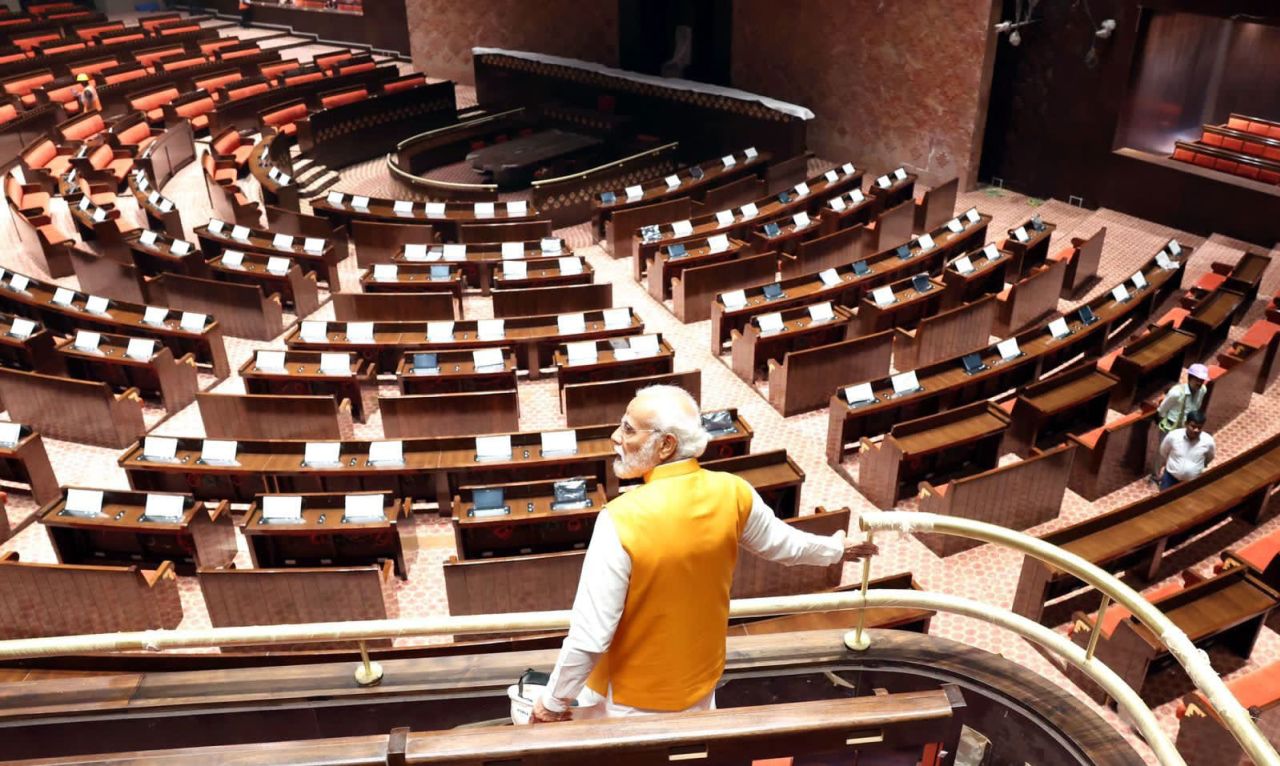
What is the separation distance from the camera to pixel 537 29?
631 inches

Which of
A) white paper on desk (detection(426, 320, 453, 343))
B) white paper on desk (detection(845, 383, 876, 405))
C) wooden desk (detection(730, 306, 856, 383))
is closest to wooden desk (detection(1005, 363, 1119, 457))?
white paper on desk (detection(845, 383, 876, 405))

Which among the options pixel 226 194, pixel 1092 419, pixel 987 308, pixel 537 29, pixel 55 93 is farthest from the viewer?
pixel 537 29

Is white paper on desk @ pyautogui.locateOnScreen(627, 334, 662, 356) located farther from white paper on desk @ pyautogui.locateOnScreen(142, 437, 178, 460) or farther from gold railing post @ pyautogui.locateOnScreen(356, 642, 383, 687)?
gold railing post @ pyautogui.locateOnScreen(356, 642, 383, 687)

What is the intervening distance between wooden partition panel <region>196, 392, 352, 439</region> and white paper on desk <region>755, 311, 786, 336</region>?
3211 millimetres

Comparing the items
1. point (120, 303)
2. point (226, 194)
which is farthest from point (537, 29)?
point (120, 303)

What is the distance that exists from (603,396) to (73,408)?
381 cm

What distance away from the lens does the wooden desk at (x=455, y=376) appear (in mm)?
6828

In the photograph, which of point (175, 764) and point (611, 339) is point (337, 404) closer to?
point (611, 339)

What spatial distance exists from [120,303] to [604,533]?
7164 millimetres

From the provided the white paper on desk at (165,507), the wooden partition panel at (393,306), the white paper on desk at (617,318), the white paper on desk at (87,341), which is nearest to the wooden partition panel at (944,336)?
the white paper on desk at (617,318)

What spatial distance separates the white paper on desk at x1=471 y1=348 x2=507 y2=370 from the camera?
22.7 ft

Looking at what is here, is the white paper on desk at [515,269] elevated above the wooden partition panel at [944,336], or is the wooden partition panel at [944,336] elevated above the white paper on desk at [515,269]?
the white paper on desk at [515,269]

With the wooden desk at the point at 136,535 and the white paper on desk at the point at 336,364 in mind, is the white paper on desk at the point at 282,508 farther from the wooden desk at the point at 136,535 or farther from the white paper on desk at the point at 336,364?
the white paper on desk at the point at 336,364

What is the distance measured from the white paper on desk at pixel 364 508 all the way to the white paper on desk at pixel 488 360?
176 cm
